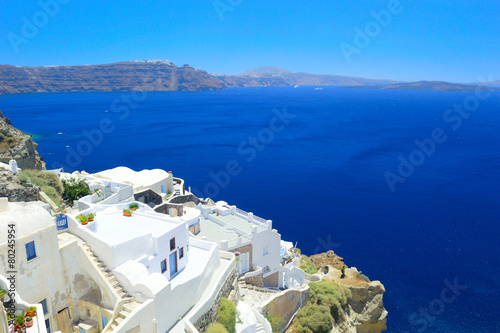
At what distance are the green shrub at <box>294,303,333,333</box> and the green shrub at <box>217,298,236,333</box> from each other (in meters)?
9.12

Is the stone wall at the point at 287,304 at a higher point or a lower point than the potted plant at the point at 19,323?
lower

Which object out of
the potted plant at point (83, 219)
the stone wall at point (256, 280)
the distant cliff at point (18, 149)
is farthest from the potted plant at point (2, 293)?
the distant cliff at point (18, 149)

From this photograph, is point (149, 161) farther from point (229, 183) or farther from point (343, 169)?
point (343, 169)

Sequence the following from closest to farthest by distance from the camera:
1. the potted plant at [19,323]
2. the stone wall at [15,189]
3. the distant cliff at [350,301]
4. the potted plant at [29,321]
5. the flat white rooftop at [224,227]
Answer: the potted plant at [19,323] < the potted plant at [29,321] < the stone wall at [15,189] < the distant cliff at [350,301] < the flat white rooftop at [224,227]

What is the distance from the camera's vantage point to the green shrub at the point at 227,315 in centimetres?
2164

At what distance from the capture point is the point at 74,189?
3312cm

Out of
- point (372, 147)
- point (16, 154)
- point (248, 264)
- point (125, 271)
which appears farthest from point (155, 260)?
point (372, 147)

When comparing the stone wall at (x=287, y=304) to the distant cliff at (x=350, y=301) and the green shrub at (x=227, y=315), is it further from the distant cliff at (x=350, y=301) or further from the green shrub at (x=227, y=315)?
the green shrub at (x=227, y=315)

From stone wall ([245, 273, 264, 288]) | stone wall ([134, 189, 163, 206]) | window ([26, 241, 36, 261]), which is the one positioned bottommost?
stone wall ([245, 273, 264, 288])

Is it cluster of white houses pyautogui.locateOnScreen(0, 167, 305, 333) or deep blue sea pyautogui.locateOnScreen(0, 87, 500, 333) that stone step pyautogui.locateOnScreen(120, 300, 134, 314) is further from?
deep blue sea pyautogui.locateOnScreen(0, 87, 500, 333)

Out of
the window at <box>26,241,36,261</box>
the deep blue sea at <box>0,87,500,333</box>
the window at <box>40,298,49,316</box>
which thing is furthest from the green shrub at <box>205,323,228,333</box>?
the deep blue sea at <box>0,87,500,333</box>

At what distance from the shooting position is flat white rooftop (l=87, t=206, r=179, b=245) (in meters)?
21.3

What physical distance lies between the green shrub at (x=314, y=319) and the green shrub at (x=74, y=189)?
22.1 meters

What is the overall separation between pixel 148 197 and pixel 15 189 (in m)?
15.0
